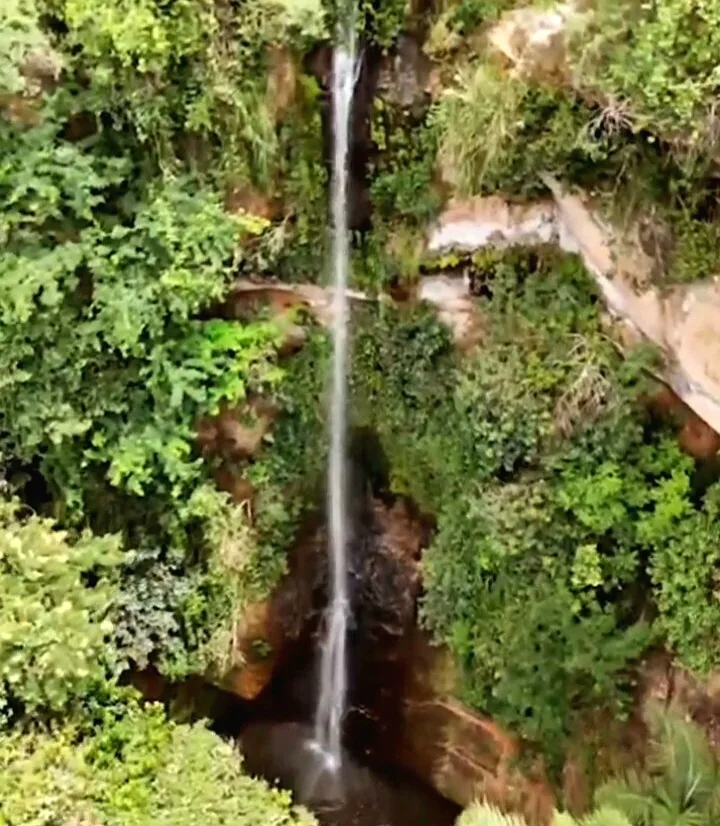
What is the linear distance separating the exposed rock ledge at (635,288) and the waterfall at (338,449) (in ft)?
4.72

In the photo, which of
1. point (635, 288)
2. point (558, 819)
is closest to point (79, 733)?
point (558, 819)

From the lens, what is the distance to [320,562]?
37.4ft

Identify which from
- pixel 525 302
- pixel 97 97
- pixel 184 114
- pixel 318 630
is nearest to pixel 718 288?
pixel 525 302

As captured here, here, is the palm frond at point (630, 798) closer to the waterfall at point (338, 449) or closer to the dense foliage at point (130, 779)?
the dense foliage at point (130, 779)

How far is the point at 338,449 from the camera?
10.9m

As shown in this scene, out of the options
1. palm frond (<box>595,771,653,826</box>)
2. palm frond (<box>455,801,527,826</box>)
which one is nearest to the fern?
palm frond (<box>595,771,653,826</box>)

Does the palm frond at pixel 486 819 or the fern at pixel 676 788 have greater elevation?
the fern at pixel 676 788

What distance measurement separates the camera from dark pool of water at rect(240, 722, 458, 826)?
1116 centimetres

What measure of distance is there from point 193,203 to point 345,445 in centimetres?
327

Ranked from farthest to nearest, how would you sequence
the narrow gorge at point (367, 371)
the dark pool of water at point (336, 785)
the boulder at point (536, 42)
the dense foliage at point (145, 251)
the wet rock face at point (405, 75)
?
the dark pool of water at point (336, 785)
the wet rock face at point (405, 75)
the dense foliage at point (145, 251)
the narrow gorge at point (367, 371)
the boulder at point (536, 42)

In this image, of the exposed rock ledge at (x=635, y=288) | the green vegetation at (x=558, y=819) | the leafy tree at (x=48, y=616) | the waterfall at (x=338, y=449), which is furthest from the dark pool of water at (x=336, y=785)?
the exposed rock ledge at (x=635, y=288)

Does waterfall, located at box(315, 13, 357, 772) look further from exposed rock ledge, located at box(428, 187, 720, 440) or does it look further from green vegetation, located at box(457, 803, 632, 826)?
green vegetation, located at box(457, 803, 632, 826)

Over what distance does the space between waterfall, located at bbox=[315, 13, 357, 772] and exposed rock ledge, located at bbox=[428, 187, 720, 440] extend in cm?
144

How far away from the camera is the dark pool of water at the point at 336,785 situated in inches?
440
